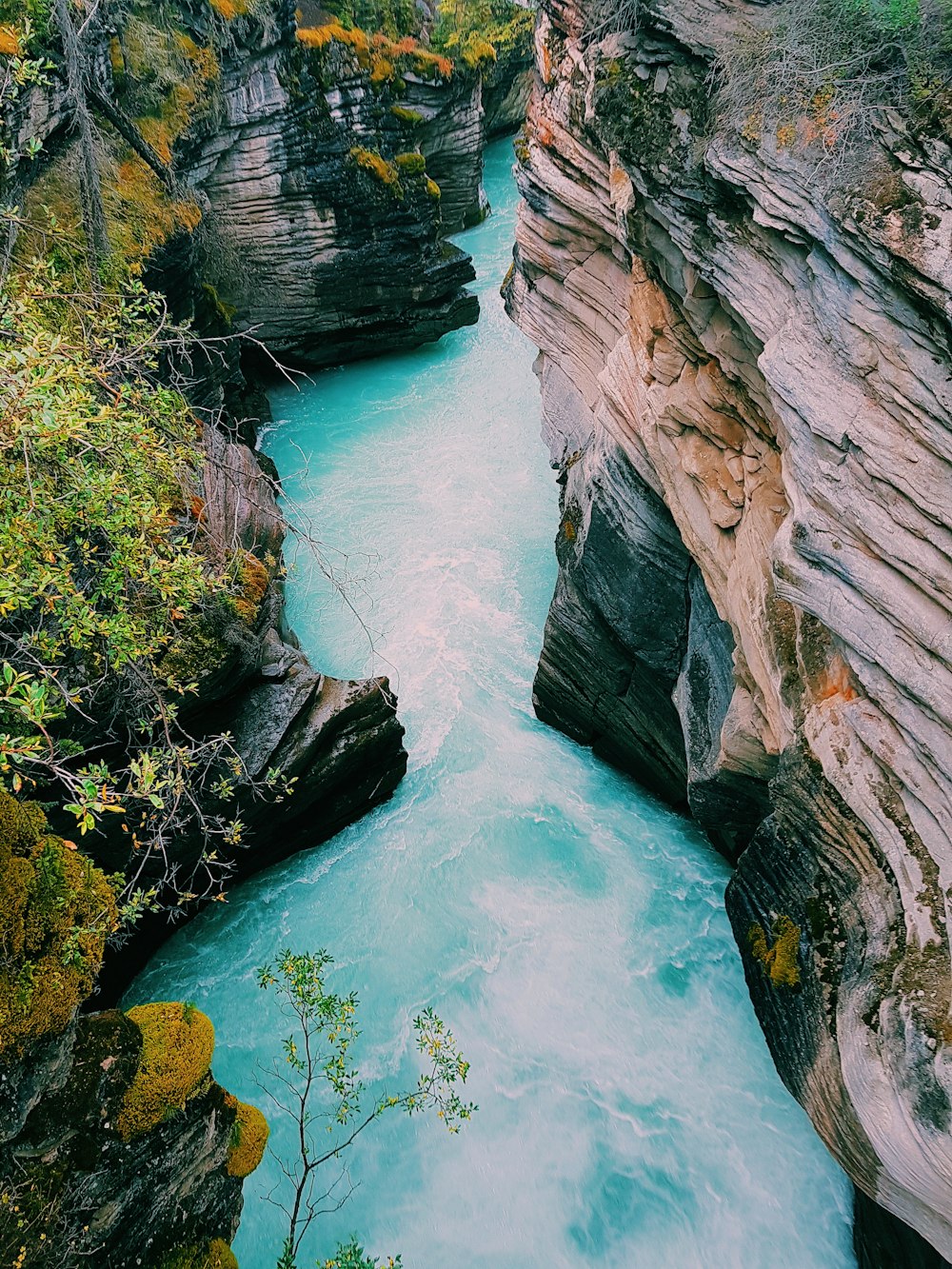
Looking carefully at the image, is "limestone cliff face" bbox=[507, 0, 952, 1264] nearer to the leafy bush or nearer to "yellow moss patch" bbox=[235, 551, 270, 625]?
the leafy bush

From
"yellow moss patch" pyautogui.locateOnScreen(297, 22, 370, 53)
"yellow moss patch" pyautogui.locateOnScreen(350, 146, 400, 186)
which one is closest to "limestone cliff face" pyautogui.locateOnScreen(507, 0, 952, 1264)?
"yellow moss patch" pyautogui.locateOnScreen(350, 146, 400, 186)

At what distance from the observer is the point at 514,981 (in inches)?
330

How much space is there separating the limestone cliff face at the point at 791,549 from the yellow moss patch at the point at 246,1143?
3.53 meters

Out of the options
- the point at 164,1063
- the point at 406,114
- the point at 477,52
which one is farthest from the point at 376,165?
the point at 164,1063

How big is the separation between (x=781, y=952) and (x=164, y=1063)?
13.3ft

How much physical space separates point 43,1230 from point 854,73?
809 centimetres

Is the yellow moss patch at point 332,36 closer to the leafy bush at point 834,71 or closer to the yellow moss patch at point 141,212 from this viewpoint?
the yellow moss patch at point 141,212

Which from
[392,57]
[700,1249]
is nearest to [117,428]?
[700,1249]

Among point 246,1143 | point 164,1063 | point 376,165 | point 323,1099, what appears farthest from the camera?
point 376,165

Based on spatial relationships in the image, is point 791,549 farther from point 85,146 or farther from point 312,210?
point 312,210

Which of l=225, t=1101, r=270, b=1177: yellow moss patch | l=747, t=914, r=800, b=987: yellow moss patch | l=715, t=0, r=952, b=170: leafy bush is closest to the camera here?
l=715, t=0, r=952, b=170: leafy bush

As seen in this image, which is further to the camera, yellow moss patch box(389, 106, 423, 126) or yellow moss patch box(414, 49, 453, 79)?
yellow moss patch box(414, 49, 453, 79)

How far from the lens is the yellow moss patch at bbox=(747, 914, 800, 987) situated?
5.82m

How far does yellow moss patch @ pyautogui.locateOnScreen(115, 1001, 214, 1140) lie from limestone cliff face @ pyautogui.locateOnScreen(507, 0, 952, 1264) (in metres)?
3.74
